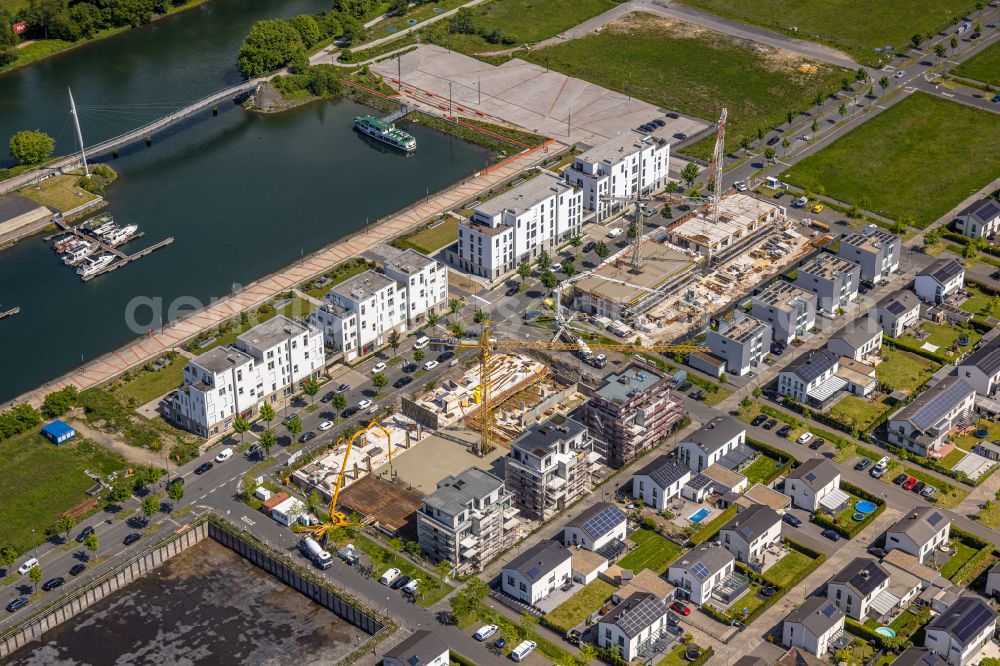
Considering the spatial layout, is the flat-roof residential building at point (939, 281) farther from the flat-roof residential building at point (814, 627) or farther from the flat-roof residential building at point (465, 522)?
the flat-roof residential building at point (465, 522)

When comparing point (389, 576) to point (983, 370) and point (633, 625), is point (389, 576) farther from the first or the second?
point (983, 370)

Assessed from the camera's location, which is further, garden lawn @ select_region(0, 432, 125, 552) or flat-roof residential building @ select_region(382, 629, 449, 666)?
garden lawn @ select_region(0, 432, 125, 552)

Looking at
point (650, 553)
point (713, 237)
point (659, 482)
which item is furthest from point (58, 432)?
point (713, 237)

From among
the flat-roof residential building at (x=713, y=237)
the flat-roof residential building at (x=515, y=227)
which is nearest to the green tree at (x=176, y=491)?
the flat-roof residential building at (x=515, y=227)

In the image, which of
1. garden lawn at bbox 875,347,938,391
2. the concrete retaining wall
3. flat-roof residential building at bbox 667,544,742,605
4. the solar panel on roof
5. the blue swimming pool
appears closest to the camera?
the concrete retaining wall

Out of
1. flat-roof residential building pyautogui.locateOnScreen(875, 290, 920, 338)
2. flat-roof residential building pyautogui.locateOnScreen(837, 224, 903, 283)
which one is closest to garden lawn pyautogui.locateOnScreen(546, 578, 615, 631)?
flat-roof residential building pyautogui.locateOnScreen(875, 290, 920, 338)

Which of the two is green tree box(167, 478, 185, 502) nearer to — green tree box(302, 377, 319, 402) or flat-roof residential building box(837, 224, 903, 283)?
green tree box(302, 377, 319, 402)
